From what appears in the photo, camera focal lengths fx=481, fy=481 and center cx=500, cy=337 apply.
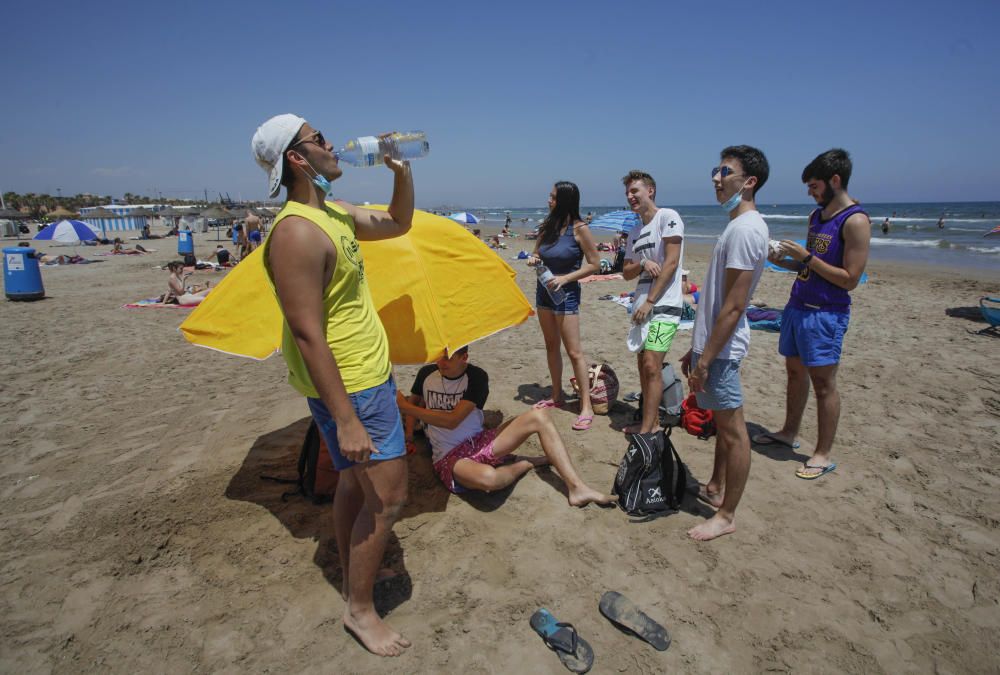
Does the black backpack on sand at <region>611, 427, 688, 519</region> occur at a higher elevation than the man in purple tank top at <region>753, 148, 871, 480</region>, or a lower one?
lower

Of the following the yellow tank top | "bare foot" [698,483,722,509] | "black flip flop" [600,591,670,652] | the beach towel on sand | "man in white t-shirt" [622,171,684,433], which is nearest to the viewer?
the yellow tank top

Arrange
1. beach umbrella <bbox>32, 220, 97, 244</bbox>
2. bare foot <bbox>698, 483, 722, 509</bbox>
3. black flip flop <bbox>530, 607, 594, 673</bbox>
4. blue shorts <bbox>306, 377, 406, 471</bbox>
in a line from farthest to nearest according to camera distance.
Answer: beach umbrella <bbox>32, 220, 97, 244</bbox> < bare foot <bbox>698, 483, 722, 509</bbox> < black flip flop <bbox>530, 607, 594, 673</bbox> < blue shorts <bbox>306, 377, 406, 471</bbox>

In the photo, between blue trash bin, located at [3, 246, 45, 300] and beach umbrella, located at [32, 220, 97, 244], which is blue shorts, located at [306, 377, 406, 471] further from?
beach umbrella, located at [32, 220, 97, 244]

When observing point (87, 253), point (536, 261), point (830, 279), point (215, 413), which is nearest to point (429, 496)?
point (536, 261)

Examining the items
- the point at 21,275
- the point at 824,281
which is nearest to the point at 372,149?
the point at 824,281

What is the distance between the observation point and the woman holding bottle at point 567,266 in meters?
4.47

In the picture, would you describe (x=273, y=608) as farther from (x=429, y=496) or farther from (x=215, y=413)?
(x=215, y=413)

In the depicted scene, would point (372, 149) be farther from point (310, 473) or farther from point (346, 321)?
point (310, 473)

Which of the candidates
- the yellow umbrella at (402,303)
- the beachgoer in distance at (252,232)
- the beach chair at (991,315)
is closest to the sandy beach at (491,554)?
the yellow umbrella at (402,303)

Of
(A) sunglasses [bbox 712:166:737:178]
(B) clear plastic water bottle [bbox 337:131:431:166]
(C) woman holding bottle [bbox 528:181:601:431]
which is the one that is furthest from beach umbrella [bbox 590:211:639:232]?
(B) clear plastic water bottle [bbox 337:131:431:166]

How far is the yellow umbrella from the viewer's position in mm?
3135

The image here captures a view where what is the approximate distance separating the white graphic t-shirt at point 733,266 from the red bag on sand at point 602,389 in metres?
1.83

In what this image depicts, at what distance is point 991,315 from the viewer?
733 cm

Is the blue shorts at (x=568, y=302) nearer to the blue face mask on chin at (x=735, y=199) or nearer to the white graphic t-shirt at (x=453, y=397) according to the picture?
the white graphic t-shirt at (x=453, y=397)
